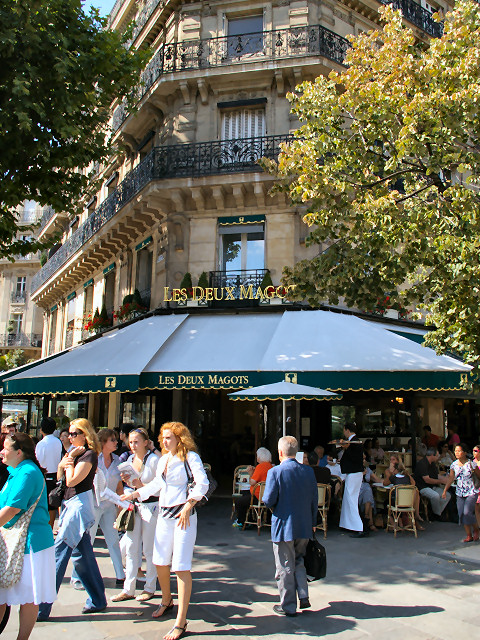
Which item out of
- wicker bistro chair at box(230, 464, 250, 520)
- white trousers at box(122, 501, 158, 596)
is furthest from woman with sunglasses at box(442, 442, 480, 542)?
white trousers at box(122, 501, 158, 596)

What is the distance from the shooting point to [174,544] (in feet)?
15.3

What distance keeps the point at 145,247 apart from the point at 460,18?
9.89 metres

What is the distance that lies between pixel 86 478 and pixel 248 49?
1308cm

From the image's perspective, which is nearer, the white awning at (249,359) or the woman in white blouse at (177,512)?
the woman in white blouse at (177,512)

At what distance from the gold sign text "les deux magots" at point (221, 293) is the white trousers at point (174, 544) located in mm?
8565

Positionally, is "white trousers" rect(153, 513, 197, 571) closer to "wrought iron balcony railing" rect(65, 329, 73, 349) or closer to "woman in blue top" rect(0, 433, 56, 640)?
"woman in blue top" rect(0, 433, 56, 640)

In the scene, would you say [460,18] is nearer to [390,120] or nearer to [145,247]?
[390,120]

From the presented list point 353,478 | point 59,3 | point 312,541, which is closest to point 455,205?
point 353,478

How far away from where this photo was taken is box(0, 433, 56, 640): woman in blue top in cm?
394

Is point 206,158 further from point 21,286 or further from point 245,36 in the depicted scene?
point 21,286

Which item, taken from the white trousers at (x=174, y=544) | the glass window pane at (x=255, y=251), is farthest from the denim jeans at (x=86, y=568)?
the glass window pane at (x=255, y=251)

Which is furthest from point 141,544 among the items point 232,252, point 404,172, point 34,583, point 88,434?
point 232,252

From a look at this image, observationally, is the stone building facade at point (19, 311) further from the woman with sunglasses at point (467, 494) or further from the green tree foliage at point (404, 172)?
the woman with sunglasses at point (467, 494)

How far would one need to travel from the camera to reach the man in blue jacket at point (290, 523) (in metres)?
5.07
